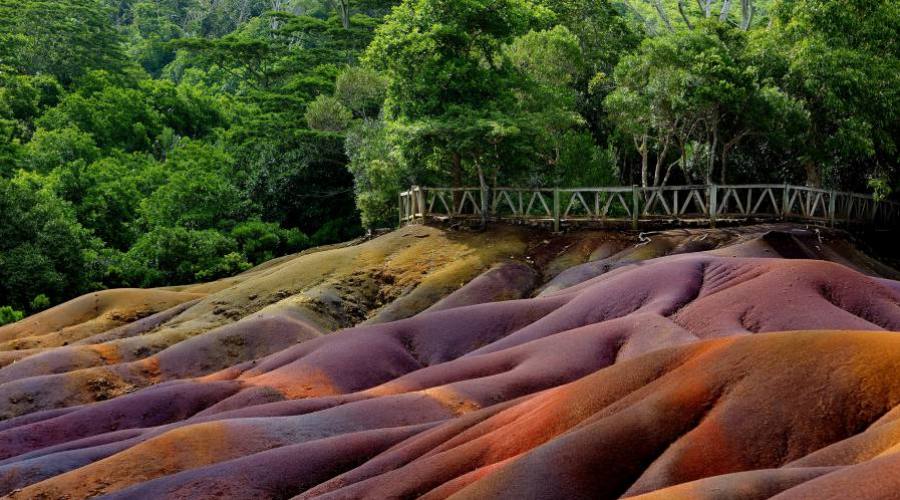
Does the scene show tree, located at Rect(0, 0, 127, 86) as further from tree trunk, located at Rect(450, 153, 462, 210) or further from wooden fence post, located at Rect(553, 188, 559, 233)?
wooden fence post, located at Rect(553, 188, 559, 233)

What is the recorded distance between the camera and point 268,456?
22.4 m

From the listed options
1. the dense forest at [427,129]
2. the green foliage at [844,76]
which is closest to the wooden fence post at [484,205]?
the dense forest at [427,129]

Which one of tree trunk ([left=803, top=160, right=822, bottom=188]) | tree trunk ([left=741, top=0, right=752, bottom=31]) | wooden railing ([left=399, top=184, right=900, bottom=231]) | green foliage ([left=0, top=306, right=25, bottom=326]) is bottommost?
green foliage ([left=0, top=306, right=25, bottom=326])

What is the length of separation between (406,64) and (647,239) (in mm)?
13516

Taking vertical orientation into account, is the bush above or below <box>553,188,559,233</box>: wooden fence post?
below

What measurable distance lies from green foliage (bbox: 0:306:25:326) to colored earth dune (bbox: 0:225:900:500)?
20.0 ft

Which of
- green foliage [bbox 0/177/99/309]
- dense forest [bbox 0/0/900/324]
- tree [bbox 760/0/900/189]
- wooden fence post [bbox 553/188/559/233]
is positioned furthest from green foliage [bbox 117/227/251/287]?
tree [bbox 760/0/900/189]

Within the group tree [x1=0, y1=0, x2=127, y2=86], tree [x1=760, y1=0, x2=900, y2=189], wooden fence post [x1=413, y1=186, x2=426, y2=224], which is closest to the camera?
tree [x1=760, y1=0, x2=900, y2=189]

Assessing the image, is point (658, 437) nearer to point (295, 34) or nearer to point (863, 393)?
point (863, 393)

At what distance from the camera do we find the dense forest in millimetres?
49469

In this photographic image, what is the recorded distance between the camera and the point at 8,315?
5600cm

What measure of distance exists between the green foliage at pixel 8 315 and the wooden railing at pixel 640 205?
64.0 ft

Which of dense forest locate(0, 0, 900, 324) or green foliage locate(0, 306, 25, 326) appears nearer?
dense forest locate(0, 0, 900, 324)

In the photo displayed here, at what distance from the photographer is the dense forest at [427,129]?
49.5 metres
